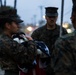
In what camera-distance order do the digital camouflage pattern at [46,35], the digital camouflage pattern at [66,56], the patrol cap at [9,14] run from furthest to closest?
the digital camouflage pattern at [46,35] < the patrol cap at [9,14] < the digital camouflage pattern at [66,56]

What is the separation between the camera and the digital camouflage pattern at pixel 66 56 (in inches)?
80.6

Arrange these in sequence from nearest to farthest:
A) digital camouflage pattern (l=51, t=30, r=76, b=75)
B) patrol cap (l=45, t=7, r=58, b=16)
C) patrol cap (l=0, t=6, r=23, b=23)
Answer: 1. digital camouflage pattern (l=51, t=30, r=76, b=75)
2. patrol cap (l=0, t=6, r=23, b=23)
3. patrol cap (l=45, t=7, r=58, b=16)

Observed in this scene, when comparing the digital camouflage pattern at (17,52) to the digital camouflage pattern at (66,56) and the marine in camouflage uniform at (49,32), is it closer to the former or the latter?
the digital camouflage pattern at (66,56)

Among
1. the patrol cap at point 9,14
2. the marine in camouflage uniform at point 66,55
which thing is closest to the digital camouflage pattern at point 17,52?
the patrol cap at point 9,14

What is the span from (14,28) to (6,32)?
4.0 inches

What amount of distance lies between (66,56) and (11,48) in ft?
4.68

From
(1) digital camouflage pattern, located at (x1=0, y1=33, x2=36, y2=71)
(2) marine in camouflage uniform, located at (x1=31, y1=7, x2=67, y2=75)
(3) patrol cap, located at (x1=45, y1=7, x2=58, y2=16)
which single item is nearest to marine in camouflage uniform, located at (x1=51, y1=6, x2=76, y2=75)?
(1) digital camouflage pattern, located at (x1=0, y1=33, x2=36, y2=71)

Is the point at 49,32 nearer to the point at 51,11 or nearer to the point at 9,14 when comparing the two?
the point at 51,11

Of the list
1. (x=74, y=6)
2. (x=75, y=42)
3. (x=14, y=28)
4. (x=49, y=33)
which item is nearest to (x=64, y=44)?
(x=75, y=42)

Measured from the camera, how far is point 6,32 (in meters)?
3.56

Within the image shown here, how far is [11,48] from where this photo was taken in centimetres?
340

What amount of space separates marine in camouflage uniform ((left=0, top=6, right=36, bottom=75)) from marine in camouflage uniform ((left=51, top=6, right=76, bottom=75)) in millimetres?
1280

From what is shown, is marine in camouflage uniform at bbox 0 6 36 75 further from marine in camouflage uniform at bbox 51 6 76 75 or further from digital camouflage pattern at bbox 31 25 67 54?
digital camouflage pattern at bbox 31 25 67 54

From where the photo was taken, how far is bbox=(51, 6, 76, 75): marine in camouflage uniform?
6.72ft
